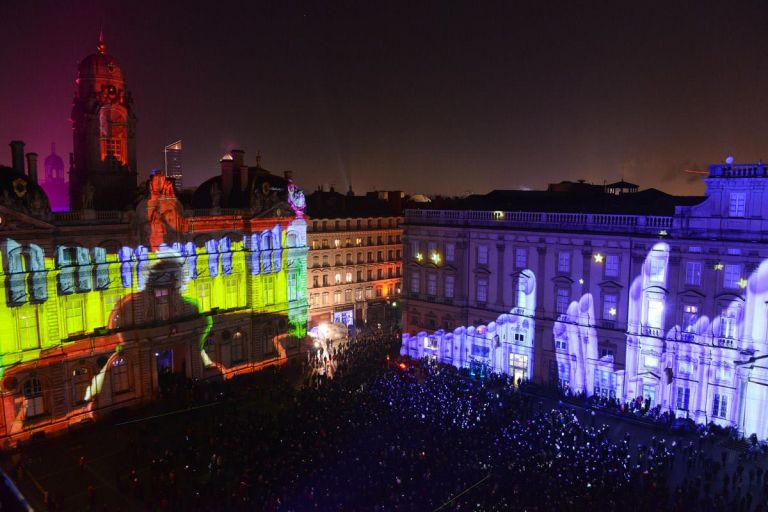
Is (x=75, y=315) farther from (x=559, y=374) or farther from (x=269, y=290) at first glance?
(x=559, y=374)

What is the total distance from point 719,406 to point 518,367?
13302 mm

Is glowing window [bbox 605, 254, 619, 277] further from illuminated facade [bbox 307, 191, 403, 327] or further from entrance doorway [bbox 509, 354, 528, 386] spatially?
illuminated facade [bbox 307, 191, 403, 327]

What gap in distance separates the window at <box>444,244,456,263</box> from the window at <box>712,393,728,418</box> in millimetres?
20451

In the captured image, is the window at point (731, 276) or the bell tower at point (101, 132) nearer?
the window at point (731, 276)

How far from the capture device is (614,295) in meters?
38.7

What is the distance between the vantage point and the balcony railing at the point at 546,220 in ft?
122

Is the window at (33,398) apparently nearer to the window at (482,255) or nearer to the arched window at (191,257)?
the arched window at (191,257)

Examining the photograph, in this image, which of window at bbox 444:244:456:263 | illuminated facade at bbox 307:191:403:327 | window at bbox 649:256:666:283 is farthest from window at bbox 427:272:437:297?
window at bbox 649:256:666:283

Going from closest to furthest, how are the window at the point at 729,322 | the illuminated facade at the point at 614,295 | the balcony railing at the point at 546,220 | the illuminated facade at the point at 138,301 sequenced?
the illuminated facade at the point at 138,301, the illuminated facade at the point at 614,295, the window at the point at 729,322, the balcony railing at the point at 546,220

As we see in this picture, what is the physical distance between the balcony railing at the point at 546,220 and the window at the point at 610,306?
446 cm

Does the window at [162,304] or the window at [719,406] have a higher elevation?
the window at [162,304]

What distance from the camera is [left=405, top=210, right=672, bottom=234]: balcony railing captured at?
122ft

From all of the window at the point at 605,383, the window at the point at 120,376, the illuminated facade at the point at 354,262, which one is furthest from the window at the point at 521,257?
the window at the point at 120,376

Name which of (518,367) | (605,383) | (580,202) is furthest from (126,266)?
(580,202)
